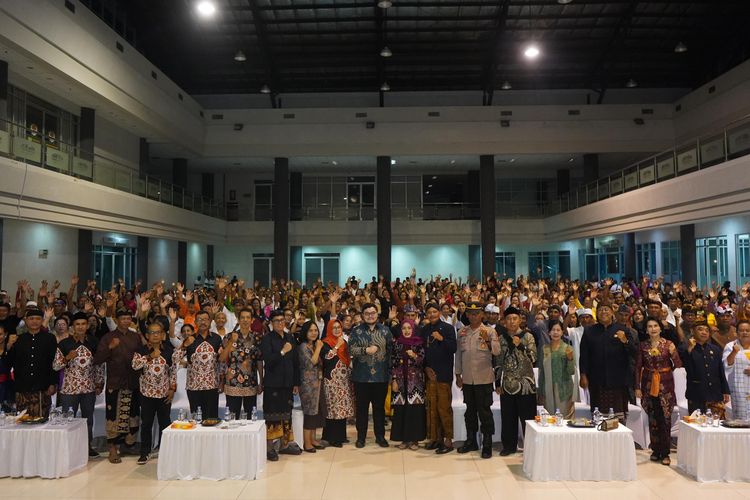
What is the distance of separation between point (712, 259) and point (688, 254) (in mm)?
798

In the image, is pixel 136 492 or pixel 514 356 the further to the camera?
pixel 514 356

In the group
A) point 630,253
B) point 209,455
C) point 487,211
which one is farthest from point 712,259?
point 209,455

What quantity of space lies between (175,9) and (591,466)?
21.1 metres

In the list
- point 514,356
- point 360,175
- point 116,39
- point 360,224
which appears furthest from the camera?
point 360,175

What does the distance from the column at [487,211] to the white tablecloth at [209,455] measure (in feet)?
67.4

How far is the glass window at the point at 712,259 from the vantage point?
19105 mm

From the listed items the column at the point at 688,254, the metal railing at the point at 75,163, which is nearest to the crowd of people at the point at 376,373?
the metal railing at the point at 75,163

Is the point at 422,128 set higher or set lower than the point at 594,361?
higher

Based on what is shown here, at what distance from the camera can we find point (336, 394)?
7332 mm

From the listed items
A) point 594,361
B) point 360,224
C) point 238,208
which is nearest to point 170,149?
point 238,208

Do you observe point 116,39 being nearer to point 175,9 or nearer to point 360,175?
point 175,9

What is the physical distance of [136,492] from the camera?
5793 mm

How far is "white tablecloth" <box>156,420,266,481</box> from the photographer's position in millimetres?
6082

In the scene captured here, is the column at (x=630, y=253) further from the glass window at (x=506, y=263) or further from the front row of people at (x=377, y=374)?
the front row of people at (x=377, y=374)
